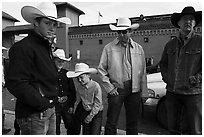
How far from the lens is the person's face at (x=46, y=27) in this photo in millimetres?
1977

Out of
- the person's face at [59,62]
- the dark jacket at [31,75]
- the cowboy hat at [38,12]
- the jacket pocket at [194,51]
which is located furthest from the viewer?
the person's face at [59,62]

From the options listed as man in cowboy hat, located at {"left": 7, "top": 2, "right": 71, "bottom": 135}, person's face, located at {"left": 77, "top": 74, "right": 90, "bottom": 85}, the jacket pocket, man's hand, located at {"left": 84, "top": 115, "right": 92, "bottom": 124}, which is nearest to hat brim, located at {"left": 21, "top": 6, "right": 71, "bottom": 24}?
man in cowboy hat, located at {"left": 7, "top": 2, "right": 71, "bottom": 135}

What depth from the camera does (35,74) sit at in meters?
1.86

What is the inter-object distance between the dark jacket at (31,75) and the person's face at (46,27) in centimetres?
5

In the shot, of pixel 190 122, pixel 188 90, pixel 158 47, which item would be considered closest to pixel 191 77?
pixel 188 90

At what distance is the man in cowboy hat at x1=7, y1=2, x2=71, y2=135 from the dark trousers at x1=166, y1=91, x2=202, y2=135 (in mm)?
1465

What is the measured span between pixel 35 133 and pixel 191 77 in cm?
178

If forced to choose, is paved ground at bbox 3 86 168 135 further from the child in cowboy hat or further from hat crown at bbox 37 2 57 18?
hat crown at bbox 37 2 57 18

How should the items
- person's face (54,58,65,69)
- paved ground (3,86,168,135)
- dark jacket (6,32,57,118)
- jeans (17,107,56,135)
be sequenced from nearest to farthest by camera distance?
dark jacket (6,32,57,118) → jeans (17,107,56,135) → person's face (54,58,65,69) → paved ground (3,86,168,135)

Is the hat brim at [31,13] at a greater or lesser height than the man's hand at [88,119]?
greater

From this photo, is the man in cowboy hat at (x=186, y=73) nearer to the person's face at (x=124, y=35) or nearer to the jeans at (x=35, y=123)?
the person's face at (x=124, y=35)

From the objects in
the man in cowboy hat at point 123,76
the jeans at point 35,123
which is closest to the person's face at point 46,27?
the jeans at point 35,123

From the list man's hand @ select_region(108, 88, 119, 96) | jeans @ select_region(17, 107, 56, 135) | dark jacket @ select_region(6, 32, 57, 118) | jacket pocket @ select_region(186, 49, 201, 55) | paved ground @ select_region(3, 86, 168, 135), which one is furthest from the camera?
paved ground @ select_region(3, 86, 168, 135)

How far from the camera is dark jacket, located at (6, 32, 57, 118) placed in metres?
1.75
